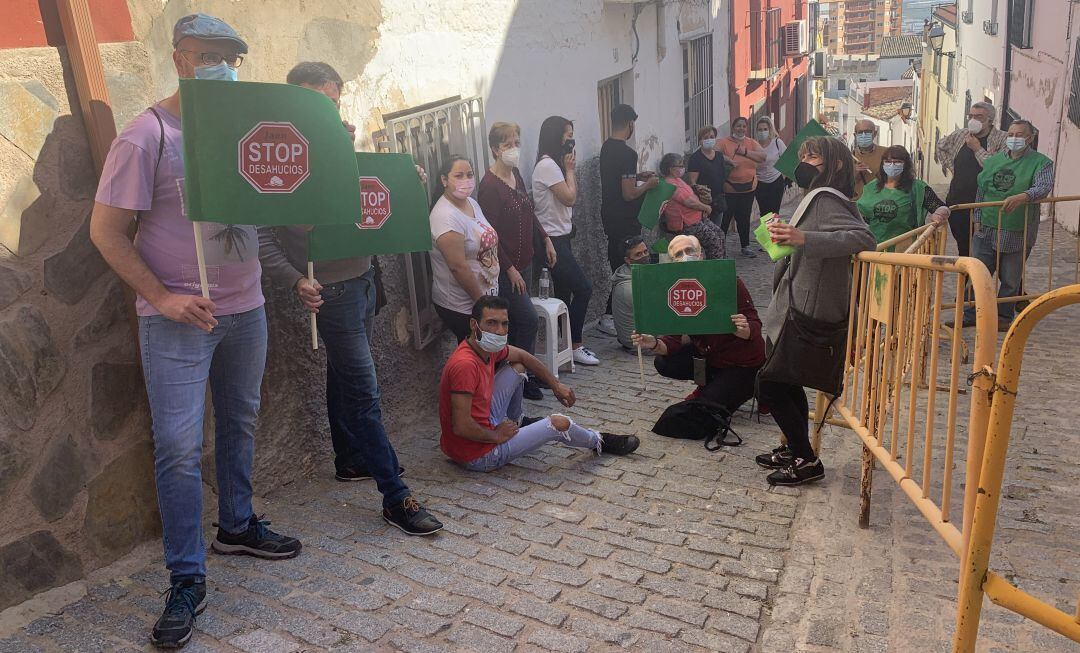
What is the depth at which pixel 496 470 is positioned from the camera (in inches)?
188

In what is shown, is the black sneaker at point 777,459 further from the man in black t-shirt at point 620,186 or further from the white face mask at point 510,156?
the man in black t-shirt at point 620,186

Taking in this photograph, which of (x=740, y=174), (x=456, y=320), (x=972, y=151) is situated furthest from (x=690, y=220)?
(x=456, y=320)

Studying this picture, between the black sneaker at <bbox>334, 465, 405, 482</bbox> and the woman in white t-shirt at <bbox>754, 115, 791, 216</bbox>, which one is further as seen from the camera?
the woman in white t-shirt at <bbox>754, 115, 791, 216</bbox>

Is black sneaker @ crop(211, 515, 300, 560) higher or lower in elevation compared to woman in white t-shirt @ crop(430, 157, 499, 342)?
lower

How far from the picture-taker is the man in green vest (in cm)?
715

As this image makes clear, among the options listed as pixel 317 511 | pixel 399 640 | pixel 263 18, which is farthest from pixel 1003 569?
pixel 263 18

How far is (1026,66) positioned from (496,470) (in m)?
14.7

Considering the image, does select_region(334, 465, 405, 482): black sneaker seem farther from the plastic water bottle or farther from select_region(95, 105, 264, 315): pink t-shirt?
the plastic water bottle

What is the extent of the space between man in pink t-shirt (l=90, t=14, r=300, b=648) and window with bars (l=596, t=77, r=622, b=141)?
6697 millimetres

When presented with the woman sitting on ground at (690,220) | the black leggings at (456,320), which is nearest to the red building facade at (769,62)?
the woman sitting on ground at (690,220)

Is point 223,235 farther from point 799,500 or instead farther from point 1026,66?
point 1026,66

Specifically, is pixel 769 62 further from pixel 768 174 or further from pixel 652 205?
pixel 652 205

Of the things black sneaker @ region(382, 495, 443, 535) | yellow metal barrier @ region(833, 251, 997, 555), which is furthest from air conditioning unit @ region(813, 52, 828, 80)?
black sneaker @ region(382, 495, 443, 535)

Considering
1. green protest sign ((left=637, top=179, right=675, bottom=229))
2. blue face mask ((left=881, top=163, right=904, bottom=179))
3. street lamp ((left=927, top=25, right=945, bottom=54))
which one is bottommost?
green protest sign ((left=637, top=179, right=675, bottom=229))
